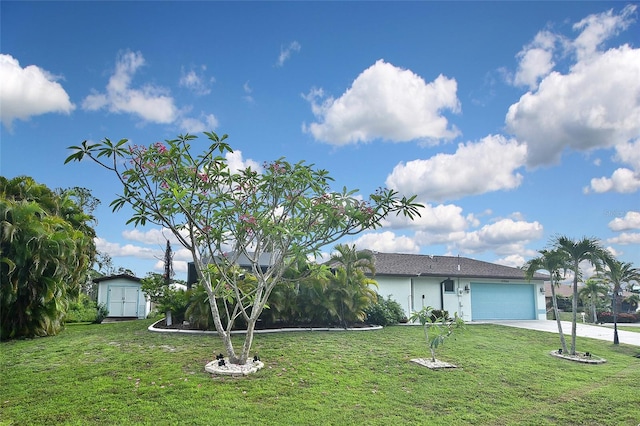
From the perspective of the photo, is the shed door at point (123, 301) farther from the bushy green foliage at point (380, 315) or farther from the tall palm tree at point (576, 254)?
the tall palm tree at point (576, 254)

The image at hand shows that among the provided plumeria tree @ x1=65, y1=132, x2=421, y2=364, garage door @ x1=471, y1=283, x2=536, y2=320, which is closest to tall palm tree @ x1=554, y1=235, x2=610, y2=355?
plumeria tree @ x1=65, y1=132, x2=421, y2=364

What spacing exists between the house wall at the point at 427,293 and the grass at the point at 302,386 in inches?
360

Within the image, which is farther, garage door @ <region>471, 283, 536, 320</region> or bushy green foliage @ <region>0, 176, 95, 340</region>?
garage door @ <region>471, 283, 536, 320</region>

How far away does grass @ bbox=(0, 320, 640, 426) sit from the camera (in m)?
6.43

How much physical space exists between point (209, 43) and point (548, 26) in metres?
9.06

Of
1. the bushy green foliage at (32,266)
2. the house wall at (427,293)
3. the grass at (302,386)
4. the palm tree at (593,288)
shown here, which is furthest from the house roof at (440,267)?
the bushy green foliage at (32,266)

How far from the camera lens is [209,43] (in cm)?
1099

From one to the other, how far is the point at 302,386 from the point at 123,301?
17.3 metres

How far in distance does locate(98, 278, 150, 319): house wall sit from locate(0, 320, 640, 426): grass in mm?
9748

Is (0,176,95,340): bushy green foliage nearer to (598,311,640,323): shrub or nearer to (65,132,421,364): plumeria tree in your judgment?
(65,132,421,364): plumeria tree

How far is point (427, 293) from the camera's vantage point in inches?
890

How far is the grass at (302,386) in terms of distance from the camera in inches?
253

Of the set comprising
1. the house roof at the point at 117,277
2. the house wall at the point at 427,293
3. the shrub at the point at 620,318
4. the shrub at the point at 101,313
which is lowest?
the shrub at the point at 620,318

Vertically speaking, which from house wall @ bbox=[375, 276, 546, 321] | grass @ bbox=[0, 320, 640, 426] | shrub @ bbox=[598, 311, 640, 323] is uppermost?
house wall @ bbox=[375, 276, 546, 321]
